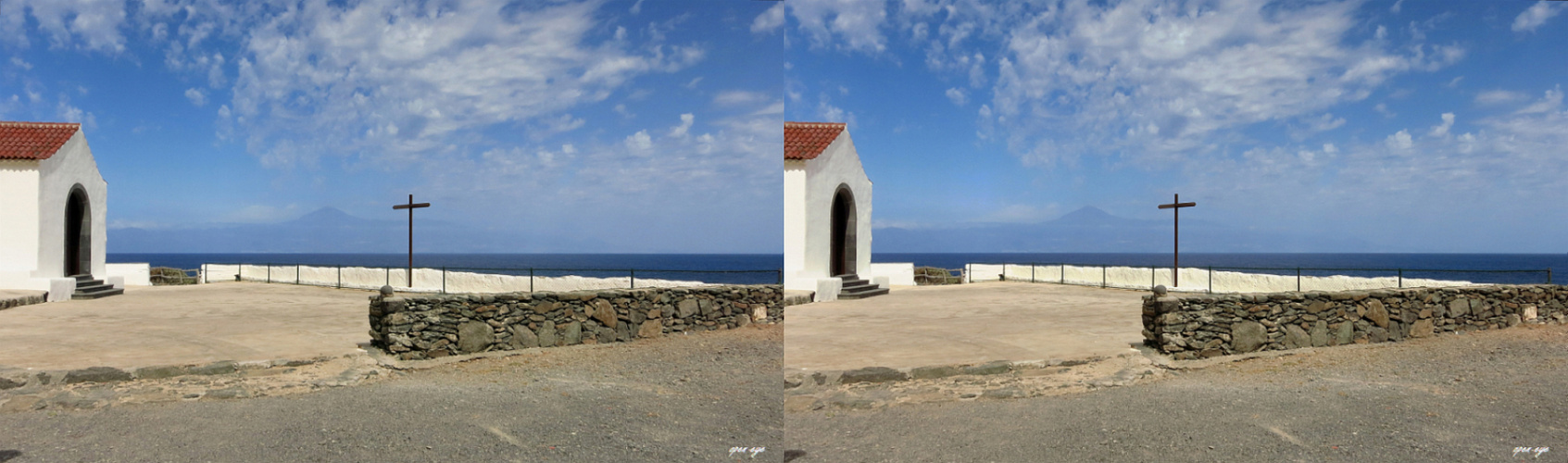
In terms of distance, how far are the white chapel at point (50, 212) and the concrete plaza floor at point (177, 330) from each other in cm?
94

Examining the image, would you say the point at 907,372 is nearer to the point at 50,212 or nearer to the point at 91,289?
the point at 91,289

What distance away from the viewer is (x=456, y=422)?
425 centimetres

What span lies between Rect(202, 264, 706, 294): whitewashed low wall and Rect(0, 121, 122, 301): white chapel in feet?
12.8

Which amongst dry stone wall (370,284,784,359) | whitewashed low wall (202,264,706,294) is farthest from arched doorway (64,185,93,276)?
dry stone wall (370,284,784,359)

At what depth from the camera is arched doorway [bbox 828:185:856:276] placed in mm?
12881

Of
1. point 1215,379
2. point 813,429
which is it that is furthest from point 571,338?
Answer: point 1215,379

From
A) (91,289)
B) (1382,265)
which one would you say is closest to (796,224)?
(91,289)

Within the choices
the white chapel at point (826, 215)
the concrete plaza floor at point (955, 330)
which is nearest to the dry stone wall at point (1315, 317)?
the concrete plaza floor at point (955, 330)

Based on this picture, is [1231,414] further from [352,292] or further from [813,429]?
[352,292]

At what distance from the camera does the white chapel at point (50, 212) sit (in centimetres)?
1250

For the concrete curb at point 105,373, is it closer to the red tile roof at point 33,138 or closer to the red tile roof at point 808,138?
the red tile roof at point 808,138

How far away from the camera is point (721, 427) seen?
4.23 meters

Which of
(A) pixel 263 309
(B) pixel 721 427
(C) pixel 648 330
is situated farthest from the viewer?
(A) pixel 263 309

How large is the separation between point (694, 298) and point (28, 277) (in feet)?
38.6
